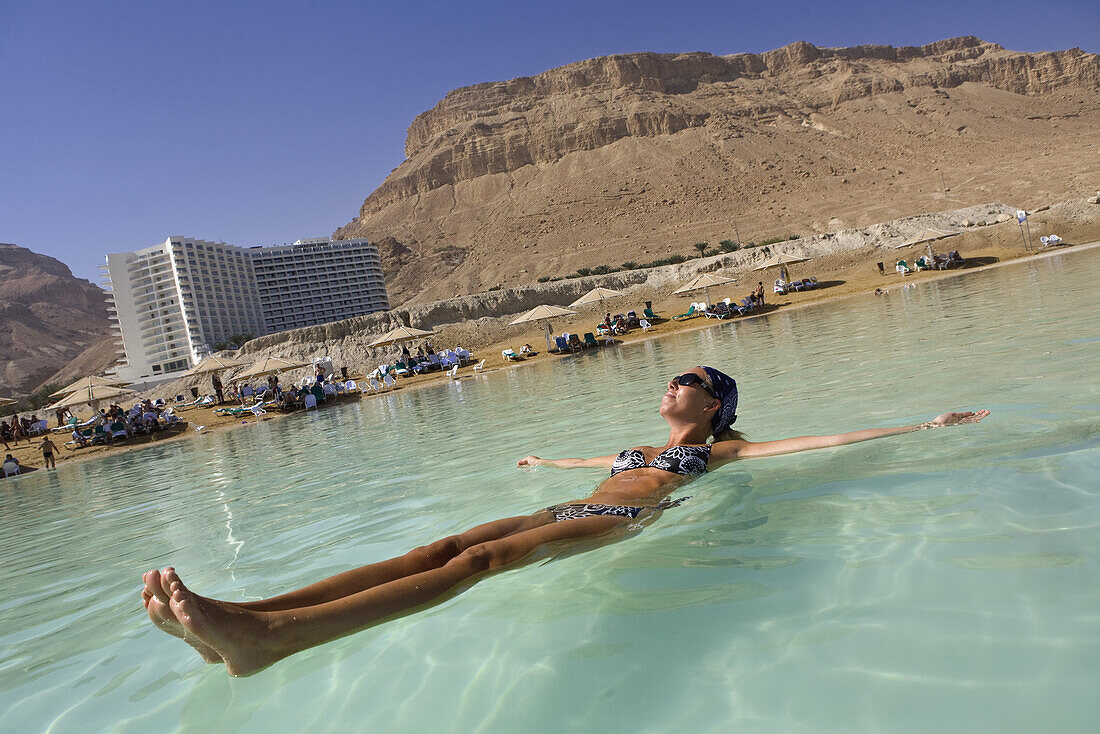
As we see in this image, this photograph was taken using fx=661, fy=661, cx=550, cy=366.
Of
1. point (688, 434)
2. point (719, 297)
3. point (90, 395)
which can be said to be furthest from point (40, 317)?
point (688, 434)

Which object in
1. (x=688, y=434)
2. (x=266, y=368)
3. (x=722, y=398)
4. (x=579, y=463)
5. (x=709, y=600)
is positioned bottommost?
(x=709, y=600)

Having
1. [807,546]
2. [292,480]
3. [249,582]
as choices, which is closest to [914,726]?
[807,546]

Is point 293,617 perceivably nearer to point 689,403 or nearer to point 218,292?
point 689,403

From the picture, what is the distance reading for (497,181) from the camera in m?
84.8

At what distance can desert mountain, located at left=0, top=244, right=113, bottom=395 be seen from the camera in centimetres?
8538

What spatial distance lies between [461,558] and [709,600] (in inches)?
36.5

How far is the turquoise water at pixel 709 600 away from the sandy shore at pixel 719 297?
16.6 metres

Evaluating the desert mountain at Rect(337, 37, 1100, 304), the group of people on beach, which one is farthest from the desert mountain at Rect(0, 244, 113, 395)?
the group of people on beach

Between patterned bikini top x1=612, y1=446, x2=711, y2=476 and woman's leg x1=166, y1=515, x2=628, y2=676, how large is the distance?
135 centimetres

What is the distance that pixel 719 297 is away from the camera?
112ft

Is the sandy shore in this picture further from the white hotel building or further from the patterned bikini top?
the white hotel building

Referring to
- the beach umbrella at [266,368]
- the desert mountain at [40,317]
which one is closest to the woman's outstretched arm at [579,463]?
the beach umbrella at [266,368]

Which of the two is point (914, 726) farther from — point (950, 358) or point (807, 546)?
point (950, 358)

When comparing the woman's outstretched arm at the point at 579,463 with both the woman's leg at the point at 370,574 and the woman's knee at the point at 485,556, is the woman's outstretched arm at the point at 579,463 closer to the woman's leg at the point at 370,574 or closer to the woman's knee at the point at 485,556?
the woman's leg at the point at 370,574
